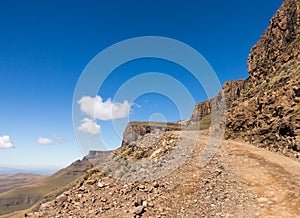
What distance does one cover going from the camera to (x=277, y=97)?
3119 centimetres

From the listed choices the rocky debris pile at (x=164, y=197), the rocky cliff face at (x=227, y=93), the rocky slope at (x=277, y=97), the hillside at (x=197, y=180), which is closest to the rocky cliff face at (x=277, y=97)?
the rocky slope at (x=277, y=97)

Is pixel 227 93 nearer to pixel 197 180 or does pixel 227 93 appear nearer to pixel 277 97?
pixel 277 97

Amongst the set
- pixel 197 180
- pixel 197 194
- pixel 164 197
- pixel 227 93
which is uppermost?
pixel 227 93

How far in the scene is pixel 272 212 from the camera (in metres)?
11.9

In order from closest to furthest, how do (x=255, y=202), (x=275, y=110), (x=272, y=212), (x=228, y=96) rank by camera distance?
(x=272, y=212) → (x=255, y=202) → (x=275, y=110) → (x=228, y=96)

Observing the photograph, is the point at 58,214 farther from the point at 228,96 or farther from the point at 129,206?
the point at 228,96

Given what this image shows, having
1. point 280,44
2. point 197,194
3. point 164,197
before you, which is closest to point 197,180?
point 197,194

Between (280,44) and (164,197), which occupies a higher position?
(280,44)

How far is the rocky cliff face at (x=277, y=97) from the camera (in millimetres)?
26781

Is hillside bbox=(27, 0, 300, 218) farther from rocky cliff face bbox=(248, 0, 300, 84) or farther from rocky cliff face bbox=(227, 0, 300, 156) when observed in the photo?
rocky cliff face bbox=(248, 0, 300, 84)

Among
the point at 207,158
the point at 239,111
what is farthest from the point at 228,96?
the point at 207,158

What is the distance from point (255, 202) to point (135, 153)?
12.8 metres

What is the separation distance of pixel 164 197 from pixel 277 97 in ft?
77.4

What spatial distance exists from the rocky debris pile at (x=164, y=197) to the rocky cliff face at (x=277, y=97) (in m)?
12.1
